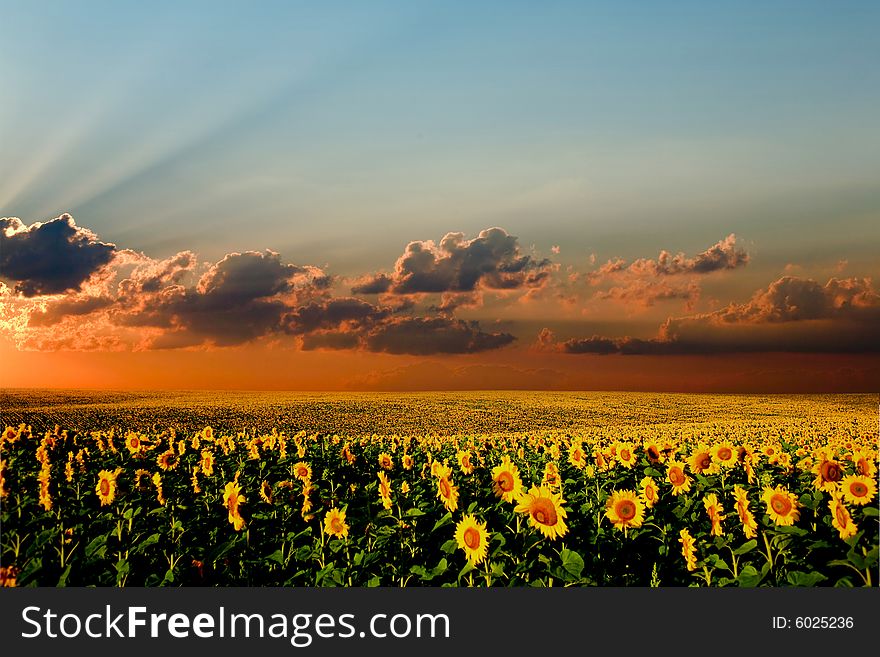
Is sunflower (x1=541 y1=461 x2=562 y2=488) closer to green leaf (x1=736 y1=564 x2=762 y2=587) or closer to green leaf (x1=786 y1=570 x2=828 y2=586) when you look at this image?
green leaf (x1=736 y1=564 x2=762 y2=587)

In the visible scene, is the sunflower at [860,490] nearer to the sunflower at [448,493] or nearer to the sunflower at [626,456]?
the sunflower at [626,456]

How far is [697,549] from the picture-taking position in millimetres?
6141

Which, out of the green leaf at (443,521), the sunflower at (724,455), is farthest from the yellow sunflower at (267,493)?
the sunflower at (724,455)

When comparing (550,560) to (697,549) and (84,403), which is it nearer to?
(697,549)

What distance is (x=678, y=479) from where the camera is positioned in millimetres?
7125

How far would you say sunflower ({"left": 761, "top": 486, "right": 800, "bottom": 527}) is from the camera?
5777 millimetres

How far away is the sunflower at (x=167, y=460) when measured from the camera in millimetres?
9445

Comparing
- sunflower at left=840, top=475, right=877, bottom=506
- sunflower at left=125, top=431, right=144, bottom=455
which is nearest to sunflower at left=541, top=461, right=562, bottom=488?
sunflower at left=840, top=475, right=877, bottom=506

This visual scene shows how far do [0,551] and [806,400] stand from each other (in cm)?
3695

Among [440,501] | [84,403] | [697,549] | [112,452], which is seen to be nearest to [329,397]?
[84,403]

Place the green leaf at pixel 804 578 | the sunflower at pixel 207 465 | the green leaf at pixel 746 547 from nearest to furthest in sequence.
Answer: the green leaf at pixel 804 578 → the green leaf at pixel 746 547 → the sunflower at pixel 207 465

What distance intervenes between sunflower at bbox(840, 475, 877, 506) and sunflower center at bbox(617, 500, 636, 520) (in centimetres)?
180

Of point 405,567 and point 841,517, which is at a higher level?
point 841,517

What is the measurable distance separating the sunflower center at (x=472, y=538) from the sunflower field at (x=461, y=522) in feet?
0.05
